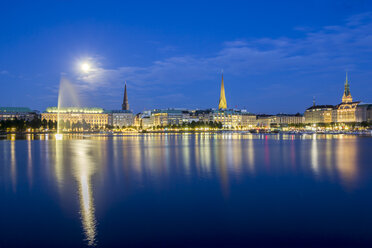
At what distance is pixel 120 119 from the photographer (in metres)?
149

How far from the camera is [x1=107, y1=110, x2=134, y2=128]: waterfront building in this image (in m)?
147

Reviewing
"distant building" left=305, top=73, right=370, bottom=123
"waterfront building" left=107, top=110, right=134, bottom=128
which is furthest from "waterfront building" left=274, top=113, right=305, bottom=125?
"waterfront building" left=107, top=110, right=134, bottom=128

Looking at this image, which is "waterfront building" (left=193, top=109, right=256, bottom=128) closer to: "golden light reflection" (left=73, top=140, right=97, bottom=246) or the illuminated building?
the illuminated building

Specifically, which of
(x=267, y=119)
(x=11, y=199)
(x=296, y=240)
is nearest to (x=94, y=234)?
(x=296, y=240)

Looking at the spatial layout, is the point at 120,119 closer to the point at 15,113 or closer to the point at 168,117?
the point at 168,117

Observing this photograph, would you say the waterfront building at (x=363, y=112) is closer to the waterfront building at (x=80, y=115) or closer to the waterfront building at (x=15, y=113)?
the waterfront building at (x=80, y=115)

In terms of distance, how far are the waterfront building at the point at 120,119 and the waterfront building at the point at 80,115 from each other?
225cm

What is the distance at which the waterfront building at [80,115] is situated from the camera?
5463 inches

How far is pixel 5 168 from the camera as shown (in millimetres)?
18141

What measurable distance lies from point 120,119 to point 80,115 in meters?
17.1

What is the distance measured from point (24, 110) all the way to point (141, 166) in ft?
451

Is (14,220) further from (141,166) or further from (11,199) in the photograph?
(141,166)

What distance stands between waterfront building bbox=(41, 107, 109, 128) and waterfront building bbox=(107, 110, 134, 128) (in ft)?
7.38

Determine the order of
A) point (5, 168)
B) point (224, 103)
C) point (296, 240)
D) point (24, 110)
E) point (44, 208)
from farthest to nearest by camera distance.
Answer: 1. point (224, 103)
2. point (24, 110)
3. point (5, 168)
4. point (44, 208)
5. point (296, 240)
